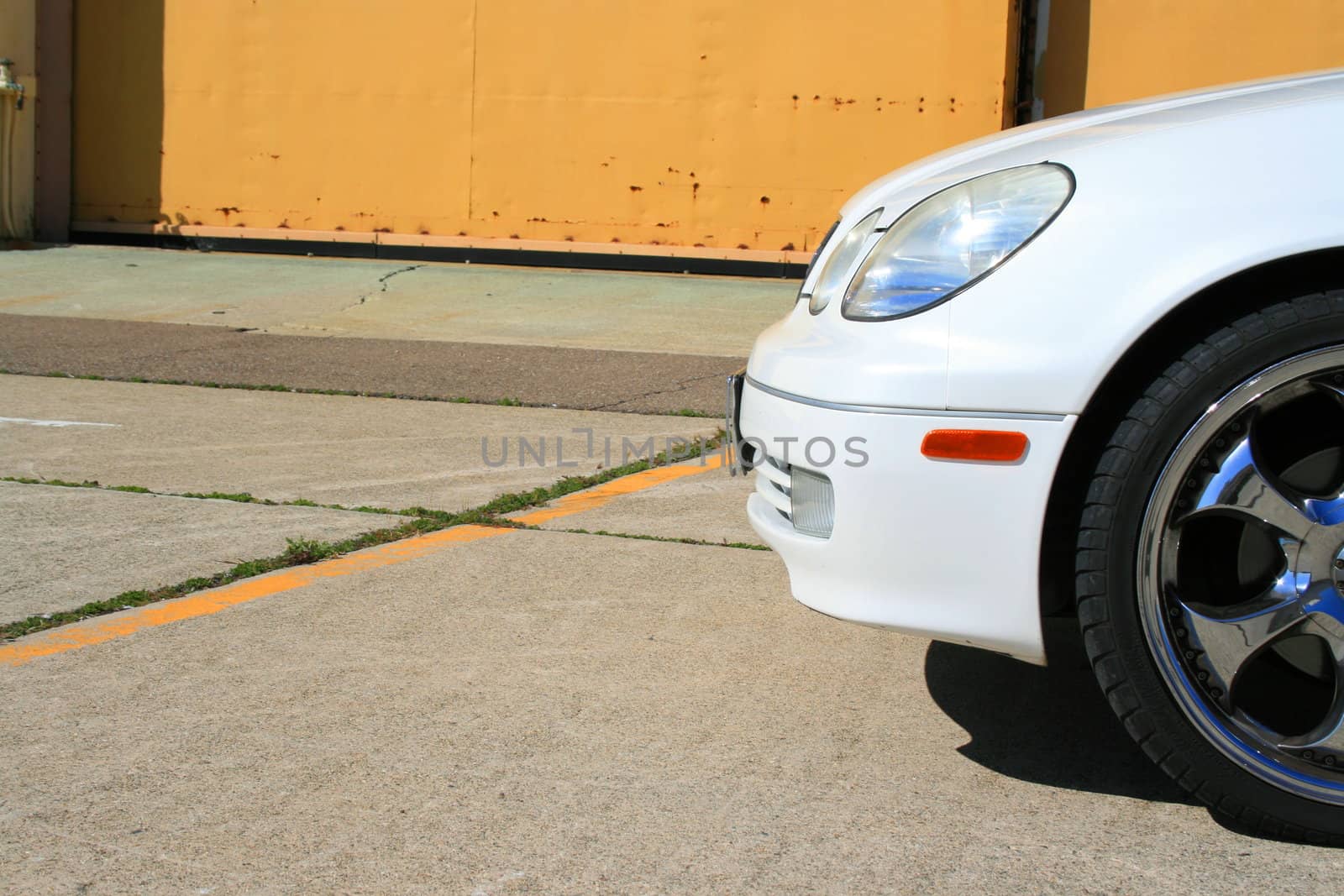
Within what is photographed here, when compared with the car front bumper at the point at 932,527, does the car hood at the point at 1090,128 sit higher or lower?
higher

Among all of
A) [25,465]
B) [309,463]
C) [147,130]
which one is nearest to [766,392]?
[309,463]

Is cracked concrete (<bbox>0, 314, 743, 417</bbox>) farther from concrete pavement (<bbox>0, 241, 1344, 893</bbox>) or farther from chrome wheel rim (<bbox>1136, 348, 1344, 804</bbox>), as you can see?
chrome wheel rim (<bbox>1136, 348, 1344, 804</bbox>)

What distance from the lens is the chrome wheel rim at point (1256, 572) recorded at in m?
2.47

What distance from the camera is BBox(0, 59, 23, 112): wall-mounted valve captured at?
12539 millimetres

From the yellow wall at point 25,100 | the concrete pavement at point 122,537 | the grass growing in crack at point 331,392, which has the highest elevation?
the yellow wall at point 25,100

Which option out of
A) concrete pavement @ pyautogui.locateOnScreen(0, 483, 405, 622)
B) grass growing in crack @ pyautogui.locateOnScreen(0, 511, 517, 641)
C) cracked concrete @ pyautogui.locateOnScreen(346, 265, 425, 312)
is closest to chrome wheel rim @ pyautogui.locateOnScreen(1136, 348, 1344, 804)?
grass growing in crack @ pyautogui.locateOnScreen(0, 511, 517, 641)

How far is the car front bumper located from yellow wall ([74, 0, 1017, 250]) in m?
9.10

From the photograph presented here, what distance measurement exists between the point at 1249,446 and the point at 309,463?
3.90 meters

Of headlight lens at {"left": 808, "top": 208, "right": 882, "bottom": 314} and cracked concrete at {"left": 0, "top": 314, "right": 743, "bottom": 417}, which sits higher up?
headlight lens at {"left": 808, "top": 208, "right": 882, "bottom": 314}

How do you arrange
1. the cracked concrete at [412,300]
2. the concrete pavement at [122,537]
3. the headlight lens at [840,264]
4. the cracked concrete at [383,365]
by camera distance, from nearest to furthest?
the headlight lens at [840,264] < the concrete pavement at [122,537] < the cracked concrete at [383,365] < the cracked concrete at [412,300]

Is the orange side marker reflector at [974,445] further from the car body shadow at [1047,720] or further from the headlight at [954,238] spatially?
the car body shadow at [1047,720]

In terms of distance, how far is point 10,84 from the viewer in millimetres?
12602

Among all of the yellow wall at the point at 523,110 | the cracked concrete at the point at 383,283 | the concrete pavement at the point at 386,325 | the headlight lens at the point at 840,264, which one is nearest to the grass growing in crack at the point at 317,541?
the headlight lens at the point at 840,264

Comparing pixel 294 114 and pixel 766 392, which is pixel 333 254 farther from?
pixel 766 392
